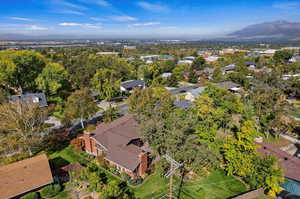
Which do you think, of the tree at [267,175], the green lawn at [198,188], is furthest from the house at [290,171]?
the green lawn at [198,188]

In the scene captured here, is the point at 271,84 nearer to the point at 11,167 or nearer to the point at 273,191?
the point at 273,191

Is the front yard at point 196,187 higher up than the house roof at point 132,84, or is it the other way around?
the house roof at point 132,84

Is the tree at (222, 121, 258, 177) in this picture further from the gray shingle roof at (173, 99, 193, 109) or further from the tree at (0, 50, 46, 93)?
the tree at (0, 50, 46, 93)

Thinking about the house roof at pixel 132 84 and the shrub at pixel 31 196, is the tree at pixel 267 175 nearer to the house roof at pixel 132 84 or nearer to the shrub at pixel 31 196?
the shrub at pixel 31 196

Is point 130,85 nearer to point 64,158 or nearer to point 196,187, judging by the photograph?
point 64,158

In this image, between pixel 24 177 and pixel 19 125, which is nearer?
pixel 24 177

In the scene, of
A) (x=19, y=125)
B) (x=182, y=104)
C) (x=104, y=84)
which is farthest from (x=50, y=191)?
(x=104, y=84)
